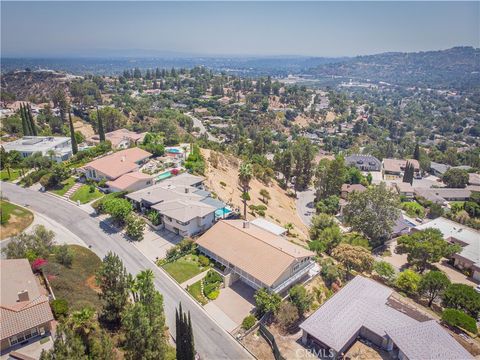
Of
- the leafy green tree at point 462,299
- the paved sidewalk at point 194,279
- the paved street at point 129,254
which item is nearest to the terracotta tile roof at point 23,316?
the paved street at point 129,254

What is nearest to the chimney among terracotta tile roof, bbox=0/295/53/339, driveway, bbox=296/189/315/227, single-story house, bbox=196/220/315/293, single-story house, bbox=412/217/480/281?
terracotta tile roof, bbox=0/295/53/339

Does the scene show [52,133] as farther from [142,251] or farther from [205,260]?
[205,260]

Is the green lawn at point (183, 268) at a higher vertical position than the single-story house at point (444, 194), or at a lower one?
higher

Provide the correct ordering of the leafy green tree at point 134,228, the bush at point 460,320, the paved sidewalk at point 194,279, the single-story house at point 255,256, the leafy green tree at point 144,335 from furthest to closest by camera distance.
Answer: the leafy green tree at point 134,228 → the paved sidewalk at point 194,279 → the single-story house at point 255,256 → the bush at point 460,320 → the leafy green tree at point 144,335

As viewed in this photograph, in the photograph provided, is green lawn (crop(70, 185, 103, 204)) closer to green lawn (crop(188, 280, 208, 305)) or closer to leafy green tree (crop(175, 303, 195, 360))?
green lawn (crop(188, 280, 208, 305))

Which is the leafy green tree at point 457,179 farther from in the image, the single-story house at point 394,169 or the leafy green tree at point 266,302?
the leafy green tree at point 266,302

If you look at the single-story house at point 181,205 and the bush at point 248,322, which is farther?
the single-story house at point 181,205

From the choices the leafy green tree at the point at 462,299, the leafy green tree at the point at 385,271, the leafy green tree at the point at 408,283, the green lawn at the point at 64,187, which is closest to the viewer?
the leafy green tree at the point at 462,299
